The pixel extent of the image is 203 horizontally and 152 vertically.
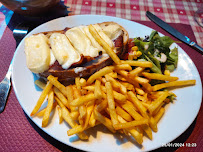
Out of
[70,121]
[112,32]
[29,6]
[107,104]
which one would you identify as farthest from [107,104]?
[29,6]

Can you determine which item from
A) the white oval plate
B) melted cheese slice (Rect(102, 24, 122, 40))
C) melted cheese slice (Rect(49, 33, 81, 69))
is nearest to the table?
the white oval plate

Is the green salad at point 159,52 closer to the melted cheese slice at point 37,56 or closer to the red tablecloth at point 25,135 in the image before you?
the red tablecloth at point 25,135

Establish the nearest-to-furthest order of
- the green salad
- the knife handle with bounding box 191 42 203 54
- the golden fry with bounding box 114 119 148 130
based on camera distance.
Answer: the golden fry with bounding box 114 119 148 130
the green salad
the knife handle with bounding box 191 42 203 54

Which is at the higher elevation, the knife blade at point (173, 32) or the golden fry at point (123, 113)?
the knife blade at point (173, 32)

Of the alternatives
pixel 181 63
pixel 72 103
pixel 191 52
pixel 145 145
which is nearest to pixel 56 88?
pixel 72 103

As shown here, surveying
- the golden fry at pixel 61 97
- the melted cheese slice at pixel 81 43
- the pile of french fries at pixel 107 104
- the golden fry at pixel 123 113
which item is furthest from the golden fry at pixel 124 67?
the golden fry at pixel 61 97

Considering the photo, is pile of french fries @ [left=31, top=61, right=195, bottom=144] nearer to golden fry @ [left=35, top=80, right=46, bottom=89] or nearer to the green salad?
golden fry @ [left=35, top=80, right=46, bottom=89]
